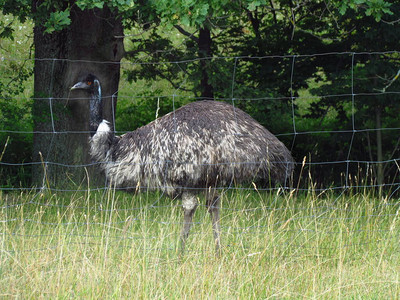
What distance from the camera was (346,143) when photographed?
10.9 metres

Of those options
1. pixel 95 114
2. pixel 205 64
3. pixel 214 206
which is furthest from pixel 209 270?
pixel 205 64

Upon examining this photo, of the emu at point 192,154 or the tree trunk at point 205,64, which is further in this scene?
the tree trunk at point 205,64

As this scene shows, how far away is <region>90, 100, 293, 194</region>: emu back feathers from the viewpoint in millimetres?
5977

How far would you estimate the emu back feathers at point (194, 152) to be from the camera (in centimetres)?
598

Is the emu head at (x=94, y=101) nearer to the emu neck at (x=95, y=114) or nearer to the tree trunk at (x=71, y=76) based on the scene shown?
the emu neck at (x=95, y=114)

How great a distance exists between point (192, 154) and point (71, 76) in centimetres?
356

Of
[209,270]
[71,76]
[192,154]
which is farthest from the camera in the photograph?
[71,76]

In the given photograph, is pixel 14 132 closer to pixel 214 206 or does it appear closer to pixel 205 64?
pixel 205 64

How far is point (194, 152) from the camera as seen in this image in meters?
5.96

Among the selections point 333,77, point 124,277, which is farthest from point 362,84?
point 124,277

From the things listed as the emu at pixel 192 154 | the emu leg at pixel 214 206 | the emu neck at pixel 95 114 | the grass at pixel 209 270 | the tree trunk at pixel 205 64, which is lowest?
the grass at pixel 209 270

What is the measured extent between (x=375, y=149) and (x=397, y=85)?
211 centimetres

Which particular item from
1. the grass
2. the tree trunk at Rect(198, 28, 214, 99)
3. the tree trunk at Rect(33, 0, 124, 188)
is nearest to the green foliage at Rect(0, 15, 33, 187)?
the tree trunk at Rect(33, 0, 124, 188)

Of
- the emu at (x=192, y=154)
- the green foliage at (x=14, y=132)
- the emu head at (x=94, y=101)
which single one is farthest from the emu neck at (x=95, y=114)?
the green foliage at (x=14, y=132)
